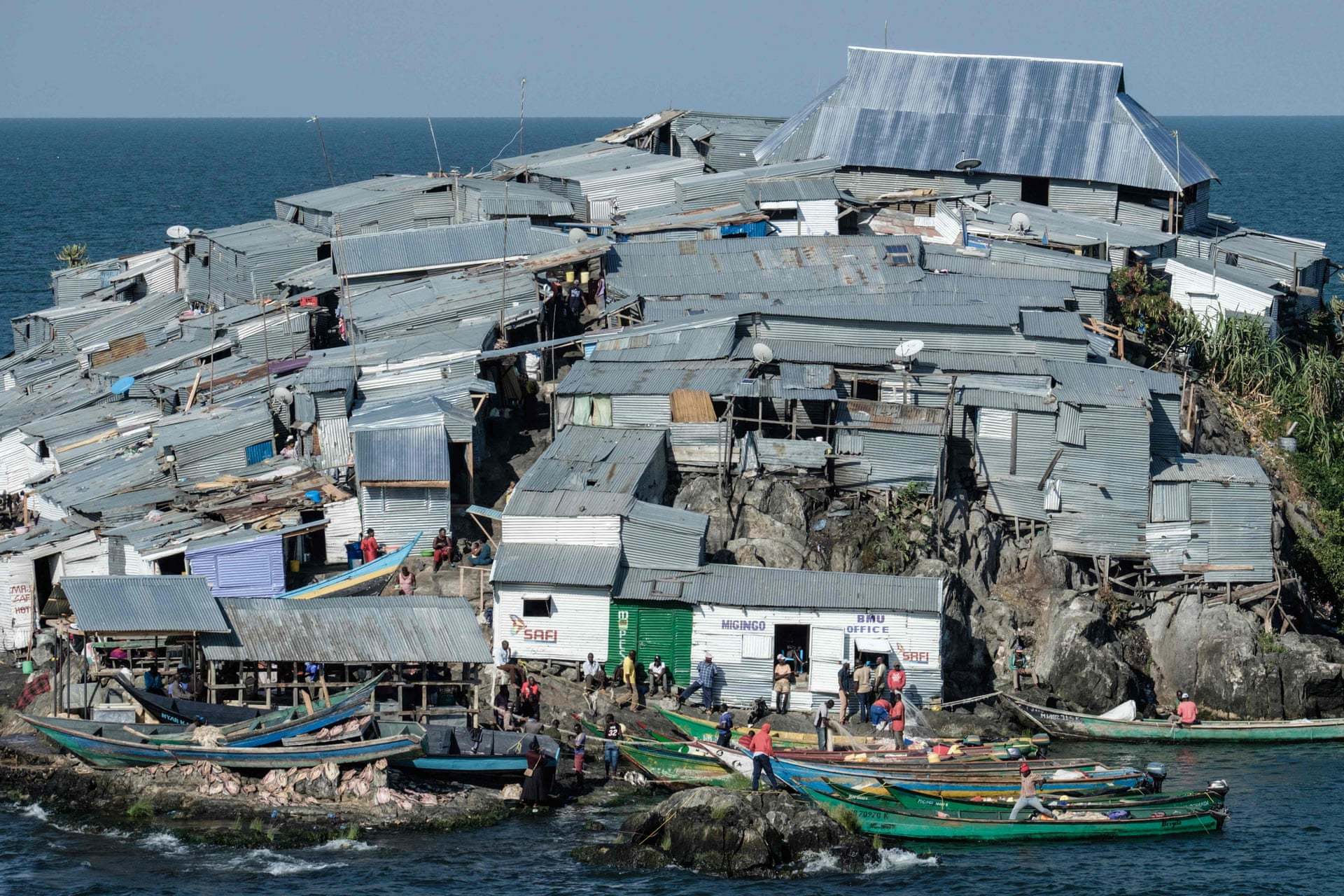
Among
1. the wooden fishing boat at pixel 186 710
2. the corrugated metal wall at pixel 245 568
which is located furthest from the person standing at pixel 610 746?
the corrugated metal wall at pixel 245 568

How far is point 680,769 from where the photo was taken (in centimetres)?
3931

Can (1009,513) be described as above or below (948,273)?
below

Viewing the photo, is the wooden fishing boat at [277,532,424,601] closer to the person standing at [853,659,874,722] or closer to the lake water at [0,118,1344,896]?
the lake water at [0,118,1344,896]

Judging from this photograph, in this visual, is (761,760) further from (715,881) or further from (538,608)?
(538,608)

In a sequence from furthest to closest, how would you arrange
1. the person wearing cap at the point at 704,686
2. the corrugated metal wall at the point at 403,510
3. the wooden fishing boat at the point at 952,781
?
the corrugated metal wall at the point at 403,510 → the person wearing cap at the point at 704,686 → the wooden fishing boat at the point at 952,781

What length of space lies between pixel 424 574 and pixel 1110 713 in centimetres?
1812

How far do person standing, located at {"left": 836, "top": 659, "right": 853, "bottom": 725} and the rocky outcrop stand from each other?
5.14 metres

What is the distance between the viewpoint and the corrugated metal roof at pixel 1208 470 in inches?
1875

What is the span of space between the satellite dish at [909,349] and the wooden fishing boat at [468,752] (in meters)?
16.2

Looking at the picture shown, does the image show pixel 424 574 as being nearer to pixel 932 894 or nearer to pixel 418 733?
pixel 418 733

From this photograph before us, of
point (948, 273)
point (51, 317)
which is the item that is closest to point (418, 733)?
point (948, 273)

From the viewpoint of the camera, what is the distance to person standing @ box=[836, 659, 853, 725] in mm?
41688

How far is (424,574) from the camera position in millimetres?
45219

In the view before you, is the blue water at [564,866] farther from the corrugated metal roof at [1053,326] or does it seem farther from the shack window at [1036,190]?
the shack window at [1036,190]
